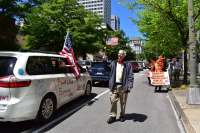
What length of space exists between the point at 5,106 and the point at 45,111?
1.53 metres

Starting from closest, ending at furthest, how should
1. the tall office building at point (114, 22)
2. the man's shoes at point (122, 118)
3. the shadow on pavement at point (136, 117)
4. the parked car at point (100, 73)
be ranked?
the man's shoes at point (122, 118), the shadow on pavement at point (136, 117), the parked car at point (100, 73), the tall office building at point (114, 22)

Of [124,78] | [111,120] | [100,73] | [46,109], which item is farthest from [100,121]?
[100,73]

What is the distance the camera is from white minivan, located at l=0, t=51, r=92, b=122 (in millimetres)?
8430

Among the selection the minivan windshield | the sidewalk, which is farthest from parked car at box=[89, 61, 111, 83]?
the minivan windshield

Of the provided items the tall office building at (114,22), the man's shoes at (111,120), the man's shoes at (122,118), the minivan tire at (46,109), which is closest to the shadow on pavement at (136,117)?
the man's shoes at (122,118)

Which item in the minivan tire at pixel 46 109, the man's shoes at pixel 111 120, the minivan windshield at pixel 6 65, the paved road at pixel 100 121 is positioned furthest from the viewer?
the man's shoes at pixel 111 120

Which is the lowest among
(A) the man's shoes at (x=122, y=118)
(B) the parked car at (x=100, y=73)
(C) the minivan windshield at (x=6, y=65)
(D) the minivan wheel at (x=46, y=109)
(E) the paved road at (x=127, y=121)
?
(E) the paved road at (x=127, y=121)

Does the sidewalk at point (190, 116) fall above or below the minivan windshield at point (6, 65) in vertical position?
below

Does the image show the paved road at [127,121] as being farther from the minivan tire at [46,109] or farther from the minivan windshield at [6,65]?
the minivan windshield at [6,65]

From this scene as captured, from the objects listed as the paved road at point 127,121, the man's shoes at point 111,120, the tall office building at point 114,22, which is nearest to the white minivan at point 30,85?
the paved road at point 127,121

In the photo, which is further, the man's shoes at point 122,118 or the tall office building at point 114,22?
the tall office building at point 114,22

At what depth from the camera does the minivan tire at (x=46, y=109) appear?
373 inches

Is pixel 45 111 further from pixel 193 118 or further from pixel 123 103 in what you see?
pixel 193 118

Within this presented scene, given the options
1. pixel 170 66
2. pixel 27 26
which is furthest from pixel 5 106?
pixel 27 26
